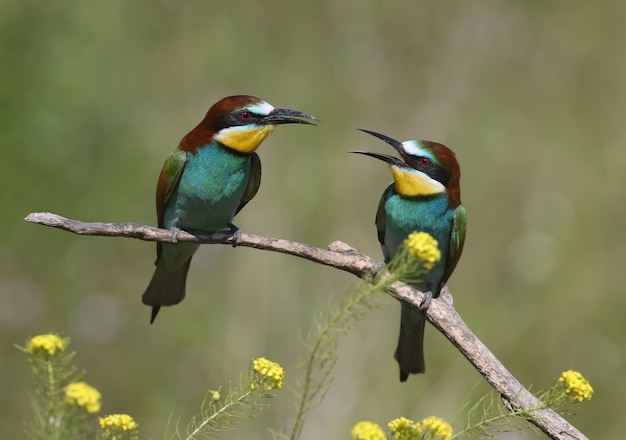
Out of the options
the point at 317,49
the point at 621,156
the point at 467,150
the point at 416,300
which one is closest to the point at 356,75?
the point at 317,49

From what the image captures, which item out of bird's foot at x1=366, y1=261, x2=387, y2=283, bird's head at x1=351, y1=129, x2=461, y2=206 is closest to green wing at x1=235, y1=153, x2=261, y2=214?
bird's head at x1=351, y1=129, x2=461, y2=206

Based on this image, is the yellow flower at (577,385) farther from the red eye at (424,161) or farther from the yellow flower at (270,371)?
the red eye at (424,161)

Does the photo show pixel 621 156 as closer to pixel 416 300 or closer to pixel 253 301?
pixel 253 301

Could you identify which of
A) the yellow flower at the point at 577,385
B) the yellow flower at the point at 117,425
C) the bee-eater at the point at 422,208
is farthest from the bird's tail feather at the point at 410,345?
the yellow flower at the point at 117,425

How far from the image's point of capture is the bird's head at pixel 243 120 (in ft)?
9.73

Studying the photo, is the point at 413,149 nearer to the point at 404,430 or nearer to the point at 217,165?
the point at 217,165

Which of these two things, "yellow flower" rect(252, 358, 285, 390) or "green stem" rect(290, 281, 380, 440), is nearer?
"green stem" rect(290, 281, 380, 440)

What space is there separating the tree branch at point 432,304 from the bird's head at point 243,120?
515mm

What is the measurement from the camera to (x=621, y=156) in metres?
4.42

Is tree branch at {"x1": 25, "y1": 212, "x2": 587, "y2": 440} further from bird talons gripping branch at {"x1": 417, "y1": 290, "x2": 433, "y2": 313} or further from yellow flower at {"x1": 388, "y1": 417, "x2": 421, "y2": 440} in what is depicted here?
yellow flower at {"x1": 388, "y1": 417, "x2": 421, "y2": 440}

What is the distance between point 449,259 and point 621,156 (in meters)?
1.77

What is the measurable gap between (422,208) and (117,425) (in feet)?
5.78

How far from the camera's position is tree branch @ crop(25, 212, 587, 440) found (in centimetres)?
194

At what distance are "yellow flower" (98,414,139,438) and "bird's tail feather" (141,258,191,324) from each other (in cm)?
182
